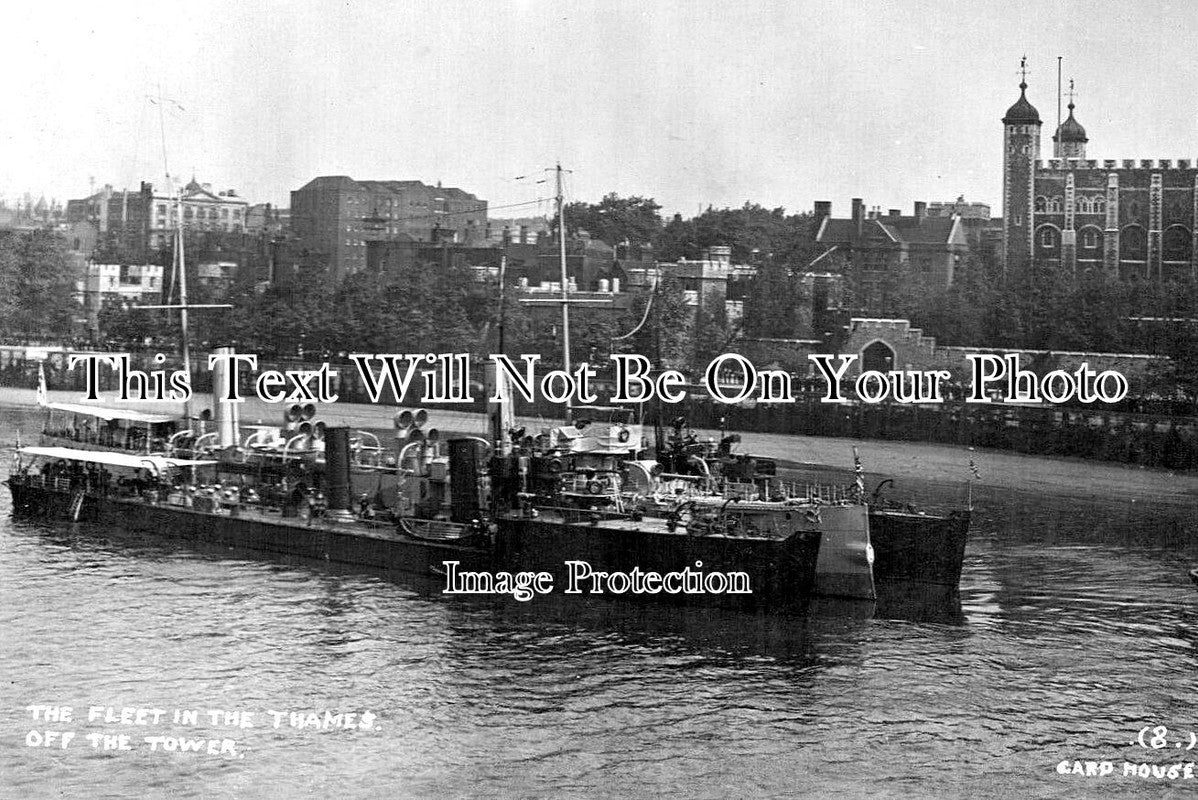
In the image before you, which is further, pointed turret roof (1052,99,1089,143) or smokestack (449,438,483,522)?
pointed turret roof (1052,99,1089,143)

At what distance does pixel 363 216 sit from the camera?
95500 millimetres

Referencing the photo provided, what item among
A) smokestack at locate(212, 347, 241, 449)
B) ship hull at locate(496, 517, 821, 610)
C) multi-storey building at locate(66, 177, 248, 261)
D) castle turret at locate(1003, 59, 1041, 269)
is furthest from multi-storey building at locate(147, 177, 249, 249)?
ship hull at locate(496, 517, 821, 610)

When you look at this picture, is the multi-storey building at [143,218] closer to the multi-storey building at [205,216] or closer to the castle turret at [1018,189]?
the multi-storey building at [205,216]

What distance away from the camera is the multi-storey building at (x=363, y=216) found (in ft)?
304

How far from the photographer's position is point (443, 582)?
39000mm

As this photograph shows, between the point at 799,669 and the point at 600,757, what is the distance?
681 centimetres

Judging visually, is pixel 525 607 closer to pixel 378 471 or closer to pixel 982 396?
pixel 378 471

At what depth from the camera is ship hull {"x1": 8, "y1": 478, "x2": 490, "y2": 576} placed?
130 ft

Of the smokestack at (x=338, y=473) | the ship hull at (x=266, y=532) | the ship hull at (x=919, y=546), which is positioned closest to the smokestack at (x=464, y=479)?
the ship hull at (x=266, y=532)

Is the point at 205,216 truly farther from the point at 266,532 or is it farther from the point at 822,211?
the point at 266,532

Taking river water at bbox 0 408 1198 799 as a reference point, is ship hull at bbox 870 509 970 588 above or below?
above

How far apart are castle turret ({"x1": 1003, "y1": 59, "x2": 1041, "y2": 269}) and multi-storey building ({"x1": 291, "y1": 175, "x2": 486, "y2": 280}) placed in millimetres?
29524

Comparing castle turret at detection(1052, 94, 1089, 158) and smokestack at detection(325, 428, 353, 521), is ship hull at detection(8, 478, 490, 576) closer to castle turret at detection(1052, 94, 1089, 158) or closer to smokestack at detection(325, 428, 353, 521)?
smokestack at detection(325, 428, 353, 521)

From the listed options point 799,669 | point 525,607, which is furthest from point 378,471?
point 799,669
